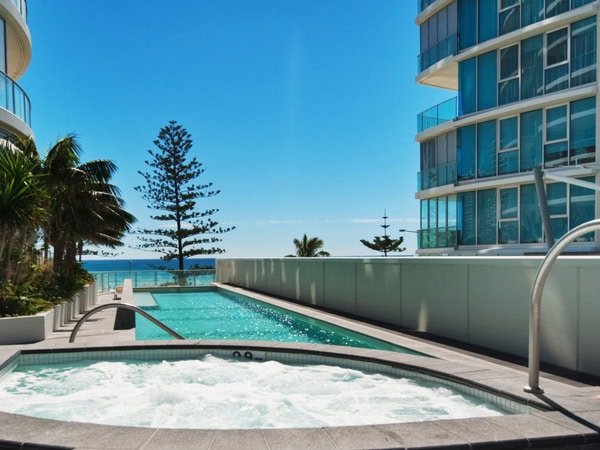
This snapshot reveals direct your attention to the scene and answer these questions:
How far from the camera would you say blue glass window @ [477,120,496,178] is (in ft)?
58.9

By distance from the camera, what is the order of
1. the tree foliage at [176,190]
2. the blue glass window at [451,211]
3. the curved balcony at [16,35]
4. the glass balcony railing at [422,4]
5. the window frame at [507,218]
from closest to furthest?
1. the curved balcony at [16,35]
2. the window frame at [507,218]
3. the blue glass window at [451,211]
4. the glass balcony railing at [422,4]
5. the tree foliage at [176,190]

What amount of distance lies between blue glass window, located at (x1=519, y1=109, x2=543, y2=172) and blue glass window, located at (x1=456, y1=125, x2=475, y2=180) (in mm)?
1949

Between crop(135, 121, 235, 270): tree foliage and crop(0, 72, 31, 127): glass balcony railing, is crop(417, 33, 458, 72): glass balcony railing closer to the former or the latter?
crop(0, 72, 31, 127): glass balcony railing

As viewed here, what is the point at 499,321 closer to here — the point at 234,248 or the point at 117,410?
the point at 117,410

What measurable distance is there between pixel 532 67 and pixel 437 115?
4.29 metres

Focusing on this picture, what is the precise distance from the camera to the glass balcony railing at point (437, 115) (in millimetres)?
19703

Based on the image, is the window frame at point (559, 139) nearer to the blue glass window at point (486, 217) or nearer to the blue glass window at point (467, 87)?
the blue glass window at point (486, 217)

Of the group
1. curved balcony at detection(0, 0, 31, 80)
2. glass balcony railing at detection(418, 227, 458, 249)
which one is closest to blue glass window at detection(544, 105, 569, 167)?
glass balcony railing at detection(418, 227, 458, 249)

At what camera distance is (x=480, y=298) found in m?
7.75

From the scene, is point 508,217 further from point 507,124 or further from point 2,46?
point 2,46

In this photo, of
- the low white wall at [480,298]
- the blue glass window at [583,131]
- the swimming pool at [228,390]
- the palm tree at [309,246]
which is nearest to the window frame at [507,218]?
the blue glass window at [583,131]

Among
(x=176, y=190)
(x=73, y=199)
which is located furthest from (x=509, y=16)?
(x=176, y=190)

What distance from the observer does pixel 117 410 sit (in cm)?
574

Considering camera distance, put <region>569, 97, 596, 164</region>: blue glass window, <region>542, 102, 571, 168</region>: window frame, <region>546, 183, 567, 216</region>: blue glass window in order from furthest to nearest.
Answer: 1. <region>542, 102, 571, 168</region>: window frame
2. <region>546, 183, 567, 216</region>: blue glass window
3. <region>569, 97, 596, 164</region>: blue glass window
